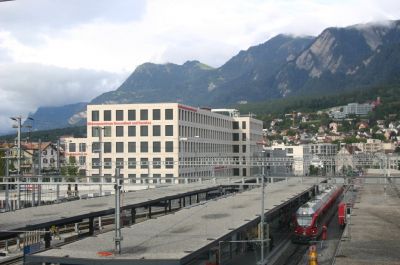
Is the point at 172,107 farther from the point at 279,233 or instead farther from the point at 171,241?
the point at 171,241

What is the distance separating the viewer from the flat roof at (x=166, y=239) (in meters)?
16.0

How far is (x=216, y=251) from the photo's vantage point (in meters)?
19.2

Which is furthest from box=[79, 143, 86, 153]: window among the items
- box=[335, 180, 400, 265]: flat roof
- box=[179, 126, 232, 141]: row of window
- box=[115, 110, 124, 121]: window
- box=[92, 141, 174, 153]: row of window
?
box=[335, 180, 400, 265]: flat roof

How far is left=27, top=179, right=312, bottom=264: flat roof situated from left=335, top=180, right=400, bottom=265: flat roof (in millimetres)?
4637

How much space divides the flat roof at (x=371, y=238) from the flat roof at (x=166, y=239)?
4.64 m

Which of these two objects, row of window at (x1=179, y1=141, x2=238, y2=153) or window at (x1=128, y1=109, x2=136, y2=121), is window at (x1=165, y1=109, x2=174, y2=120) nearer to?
row of window at (x1=179, y1=141, x2=238, y2=153)

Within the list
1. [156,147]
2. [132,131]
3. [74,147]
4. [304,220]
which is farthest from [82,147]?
[304,220]

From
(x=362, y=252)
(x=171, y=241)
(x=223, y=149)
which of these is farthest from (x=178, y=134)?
(x=171, y=241)

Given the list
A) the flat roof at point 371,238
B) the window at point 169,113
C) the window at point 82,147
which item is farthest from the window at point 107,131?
the flat roof at point 371,238

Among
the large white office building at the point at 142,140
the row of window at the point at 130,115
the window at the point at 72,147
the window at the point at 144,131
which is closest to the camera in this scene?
the large white office building at the point at 142,140

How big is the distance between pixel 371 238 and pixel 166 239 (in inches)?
619

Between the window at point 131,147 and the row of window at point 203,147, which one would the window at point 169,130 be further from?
the window at point 131,147

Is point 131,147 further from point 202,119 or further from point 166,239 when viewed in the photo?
point 166,239

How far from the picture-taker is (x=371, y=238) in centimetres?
3080
